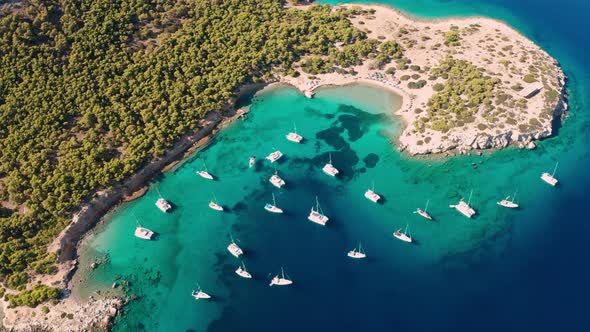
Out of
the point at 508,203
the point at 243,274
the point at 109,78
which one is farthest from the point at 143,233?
the point at 508,203

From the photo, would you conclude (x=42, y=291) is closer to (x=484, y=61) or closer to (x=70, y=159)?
(x=70, y=159)

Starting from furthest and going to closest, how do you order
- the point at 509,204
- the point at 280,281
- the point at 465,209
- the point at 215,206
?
the point at 215,206 < the point at 509,204 < the point at 465,209 < the point at 280,281

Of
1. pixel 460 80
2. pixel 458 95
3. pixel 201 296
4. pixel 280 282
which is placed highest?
pixel 460 80

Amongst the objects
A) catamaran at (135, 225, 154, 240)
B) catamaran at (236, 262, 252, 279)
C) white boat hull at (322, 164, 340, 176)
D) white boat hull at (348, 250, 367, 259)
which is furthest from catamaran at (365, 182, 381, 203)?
catamaran at (135, 225, 154, 240)

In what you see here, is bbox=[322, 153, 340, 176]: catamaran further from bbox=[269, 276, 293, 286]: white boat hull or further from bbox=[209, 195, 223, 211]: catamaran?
bbox=[269, 276, 293, 286]: white boat hull

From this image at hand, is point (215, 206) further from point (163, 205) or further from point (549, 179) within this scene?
point (549, 179)
